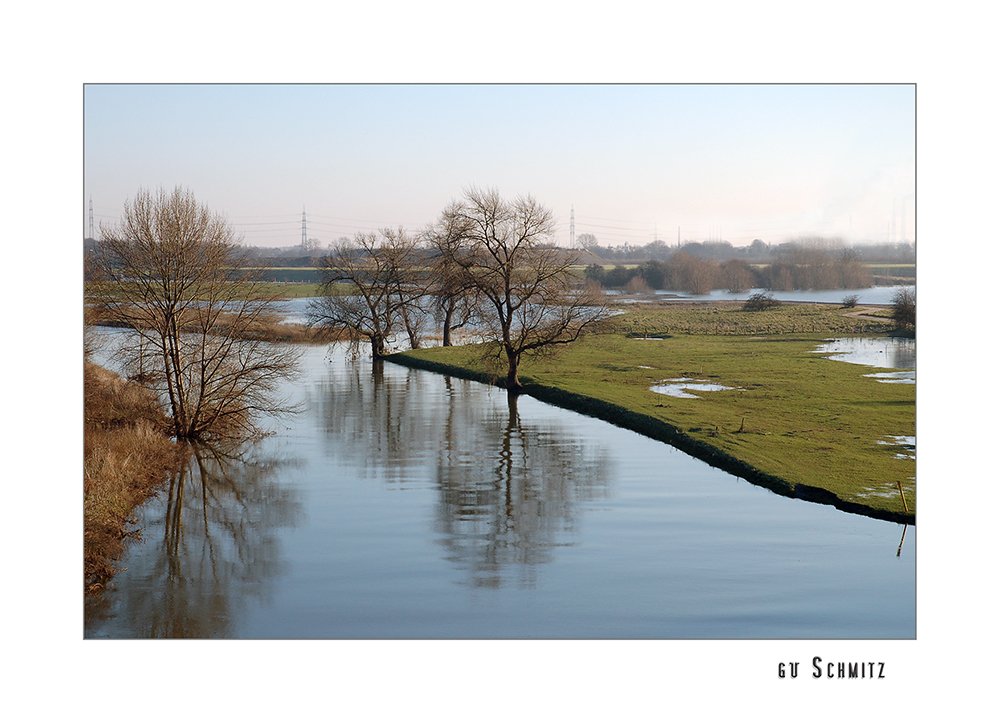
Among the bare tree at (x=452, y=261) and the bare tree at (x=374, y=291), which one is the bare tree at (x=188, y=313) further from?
the bare tree at (x=374, y=291)

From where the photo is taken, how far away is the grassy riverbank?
2577 cm

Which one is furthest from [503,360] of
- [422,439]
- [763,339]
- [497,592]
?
[497,592]

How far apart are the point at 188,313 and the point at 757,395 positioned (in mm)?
26322

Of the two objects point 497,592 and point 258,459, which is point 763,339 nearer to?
point 258,459

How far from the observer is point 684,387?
43281mm

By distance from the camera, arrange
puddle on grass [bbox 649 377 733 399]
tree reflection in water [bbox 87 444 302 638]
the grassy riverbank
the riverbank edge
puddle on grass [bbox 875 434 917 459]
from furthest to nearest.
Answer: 1. puddle on grass [bbox 649 377 733 399]
2. puddle on grass [bbox 875 434 917 459]
3. the grassy riverbank
4. the riverbank edge
5. tree reflection in water [bbox 87 444 302 638]

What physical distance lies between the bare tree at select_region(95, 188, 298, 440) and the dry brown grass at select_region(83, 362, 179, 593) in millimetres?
1067

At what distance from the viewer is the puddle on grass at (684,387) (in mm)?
40875

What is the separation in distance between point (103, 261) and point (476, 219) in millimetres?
19542

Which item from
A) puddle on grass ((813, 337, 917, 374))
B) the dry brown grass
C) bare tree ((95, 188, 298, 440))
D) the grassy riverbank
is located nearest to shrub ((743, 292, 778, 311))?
the grassy riverbank

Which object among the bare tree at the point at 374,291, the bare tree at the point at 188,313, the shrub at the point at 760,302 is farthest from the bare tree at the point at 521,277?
the shrub at the point at 760,302

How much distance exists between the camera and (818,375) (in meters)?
44.3

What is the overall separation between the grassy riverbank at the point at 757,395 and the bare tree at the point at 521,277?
191 cm

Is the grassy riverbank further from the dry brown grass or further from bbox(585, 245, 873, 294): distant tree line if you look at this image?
the dry brown grass
